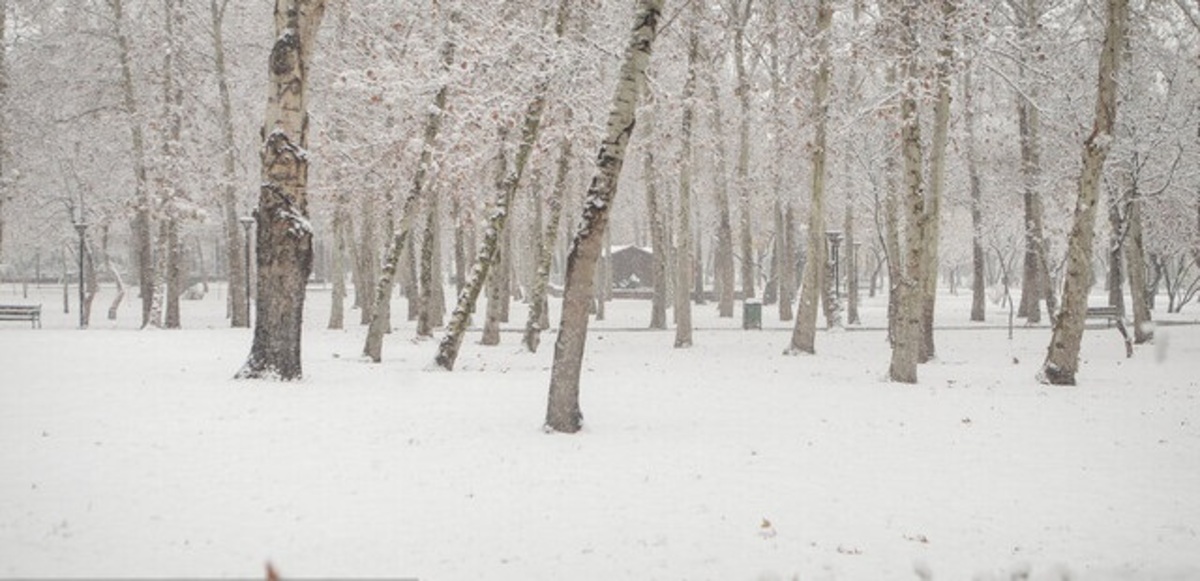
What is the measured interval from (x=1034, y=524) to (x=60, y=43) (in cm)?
2817

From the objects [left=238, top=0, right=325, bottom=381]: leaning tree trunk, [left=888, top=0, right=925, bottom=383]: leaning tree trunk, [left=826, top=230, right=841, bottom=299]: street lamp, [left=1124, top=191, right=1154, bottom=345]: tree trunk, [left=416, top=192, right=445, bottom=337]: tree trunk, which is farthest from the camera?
[left=826, top=230, right=841, bottom=299]: street lamp

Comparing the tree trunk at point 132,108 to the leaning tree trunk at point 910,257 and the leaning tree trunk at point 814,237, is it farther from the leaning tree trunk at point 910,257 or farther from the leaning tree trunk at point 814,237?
the leaning tree trunk at point 910,257

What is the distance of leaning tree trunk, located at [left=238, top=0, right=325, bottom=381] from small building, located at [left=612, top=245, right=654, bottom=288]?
4416 cm

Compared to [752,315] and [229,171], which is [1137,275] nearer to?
[752,315]

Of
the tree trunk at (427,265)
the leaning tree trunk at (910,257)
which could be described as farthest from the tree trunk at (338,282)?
the leaning tree trunk at (910,257)

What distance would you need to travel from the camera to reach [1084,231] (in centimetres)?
1410

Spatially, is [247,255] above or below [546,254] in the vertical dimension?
above

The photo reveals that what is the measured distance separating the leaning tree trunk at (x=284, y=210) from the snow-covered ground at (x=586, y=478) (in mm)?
648

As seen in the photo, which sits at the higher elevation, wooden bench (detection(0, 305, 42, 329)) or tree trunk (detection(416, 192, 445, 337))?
tree trunk (detection(416, 192, 445, 337))

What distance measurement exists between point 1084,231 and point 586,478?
10924mm

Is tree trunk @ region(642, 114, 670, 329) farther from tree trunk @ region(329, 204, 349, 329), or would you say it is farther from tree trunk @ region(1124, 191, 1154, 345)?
tree trunk @ region(1124, 191, 1154, 345)

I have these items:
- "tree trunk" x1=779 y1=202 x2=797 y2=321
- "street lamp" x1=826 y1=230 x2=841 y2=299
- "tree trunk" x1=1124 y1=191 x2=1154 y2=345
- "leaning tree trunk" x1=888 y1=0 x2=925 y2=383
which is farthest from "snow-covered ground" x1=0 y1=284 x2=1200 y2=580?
"tree trunk" x1=779 y1=202 x2=797 y2=321

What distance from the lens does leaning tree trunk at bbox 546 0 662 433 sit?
30.3 feet

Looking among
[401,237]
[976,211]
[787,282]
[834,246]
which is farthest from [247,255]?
[976,211]
